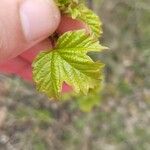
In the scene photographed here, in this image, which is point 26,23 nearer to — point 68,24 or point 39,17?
point 39,17

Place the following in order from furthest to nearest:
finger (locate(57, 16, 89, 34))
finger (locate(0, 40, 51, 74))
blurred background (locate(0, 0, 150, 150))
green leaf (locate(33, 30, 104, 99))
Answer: blurred background (locate(0, 0, 150, 150)) < finger (locate(0, 40, 51, 74)) < finger (locate(57, 16, 89, 34)) < green leaf (locate(33, 30, 104, 99))

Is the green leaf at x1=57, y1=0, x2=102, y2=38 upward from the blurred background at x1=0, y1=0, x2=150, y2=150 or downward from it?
upward

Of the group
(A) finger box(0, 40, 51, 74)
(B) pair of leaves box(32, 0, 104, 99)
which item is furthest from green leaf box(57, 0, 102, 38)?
(A) finger box(0, 40, 51, 74)

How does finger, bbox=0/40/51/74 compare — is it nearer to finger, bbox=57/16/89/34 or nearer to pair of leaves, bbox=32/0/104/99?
finger, bbox=57/16/89/34

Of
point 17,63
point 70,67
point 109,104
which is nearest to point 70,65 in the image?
point 70,67

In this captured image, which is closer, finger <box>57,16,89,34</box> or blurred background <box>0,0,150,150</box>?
finger <box>57,16,89,34</box>

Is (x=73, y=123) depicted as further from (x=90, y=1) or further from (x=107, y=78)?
(x=90, y=1)

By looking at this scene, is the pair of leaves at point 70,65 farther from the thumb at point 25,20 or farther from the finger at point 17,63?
the finger at point 17,63
